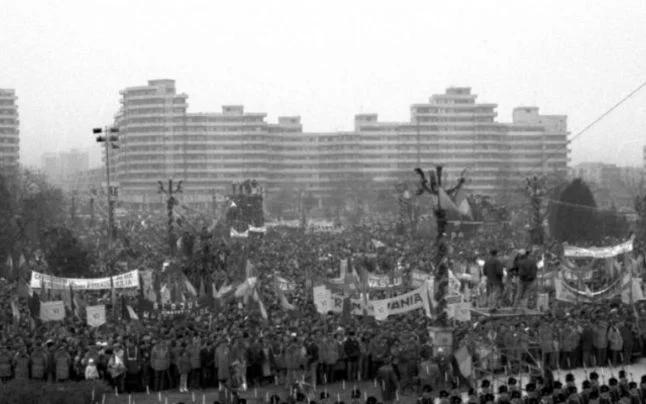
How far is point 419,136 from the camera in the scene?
158 m

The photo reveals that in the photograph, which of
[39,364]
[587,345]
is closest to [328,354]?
[39,364]

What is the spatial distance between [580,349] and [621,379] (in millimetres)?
→ 7161

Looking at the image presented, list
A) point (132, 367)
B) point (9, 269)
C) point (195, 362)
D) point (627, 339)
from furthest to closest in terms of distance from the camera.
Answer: point (9, 269) → point (627, 339) → point (195, 362) → point (132, 367)

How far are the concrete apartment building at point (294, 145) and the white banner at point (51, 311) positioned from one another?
407 ft

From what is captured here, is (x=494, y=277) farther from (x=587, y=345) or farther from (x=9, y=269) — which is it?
(x=9, y=269)

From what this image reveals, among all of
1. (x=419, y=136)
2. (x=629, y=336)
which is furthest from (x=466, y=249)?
(x=419, y=136)

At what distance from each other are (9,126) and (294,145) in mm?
36187

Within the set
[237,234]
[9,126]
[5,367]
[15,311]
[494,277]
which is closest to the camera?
[5,367]

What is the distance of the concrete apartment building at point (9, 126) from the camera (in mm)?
163000

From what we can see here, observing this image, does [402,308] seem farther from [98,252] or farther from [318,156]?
[318,156]

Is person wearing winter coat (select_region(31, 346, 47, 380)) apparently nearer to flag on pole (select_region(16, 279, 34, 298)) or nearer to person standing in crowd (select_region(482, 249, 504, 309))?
person standing in crowd (select_region(482, 249, 504, 309))

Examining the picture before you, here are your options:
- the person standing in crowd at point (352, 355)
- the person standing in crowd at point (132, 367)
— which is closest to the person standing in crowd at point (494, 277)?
the person standing in crowd at point (352, 355)

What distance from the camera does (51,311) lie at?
95.3ft

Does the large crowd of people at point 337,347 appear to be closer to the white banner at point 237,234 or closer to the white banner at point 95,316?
the white banner at point 95,316
